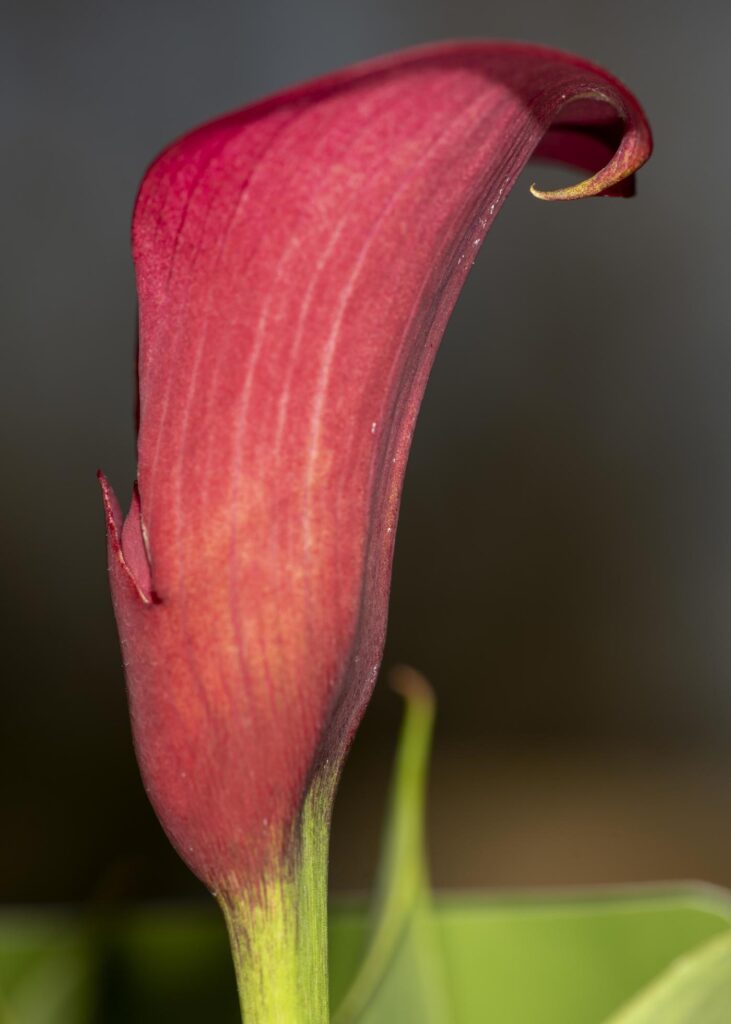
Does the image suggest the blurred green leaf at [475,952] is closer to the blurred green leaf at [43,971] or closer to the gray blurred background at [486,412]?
the blurred green leaf at [43,971]

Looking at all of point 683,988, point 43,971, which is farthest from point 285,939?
point 43,971

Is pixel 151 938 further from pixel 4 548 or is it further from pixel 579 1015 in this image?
pixel 4 548

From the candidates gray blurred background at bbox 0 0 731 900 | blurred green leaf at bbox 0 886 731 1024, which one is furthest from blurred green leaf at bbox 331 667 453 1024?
gray blurred background at bbox 0 0 731 900

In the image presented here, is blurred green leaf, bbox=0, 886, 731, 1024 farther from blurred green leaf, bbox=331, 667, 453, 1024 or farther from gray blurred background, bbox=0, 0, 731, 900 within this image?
gray blurred background, bbox=0, 0, 731, 900

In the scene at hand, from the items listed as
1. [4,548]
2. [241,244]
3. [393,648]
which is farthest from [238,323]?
[4,548]

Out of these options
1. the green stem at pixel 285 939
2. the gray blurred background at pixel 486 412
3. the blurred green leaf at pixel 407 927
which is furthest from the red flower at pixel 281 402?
the gray blurred background at pixel 486 412

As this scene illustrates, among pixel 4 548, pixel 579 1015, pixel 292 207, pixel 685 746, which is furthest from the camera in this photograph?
pixel 4 548

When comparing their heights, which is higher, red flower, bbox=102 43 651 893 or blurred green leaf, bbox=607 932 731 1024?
red flower, bbox=102 43 651 893
